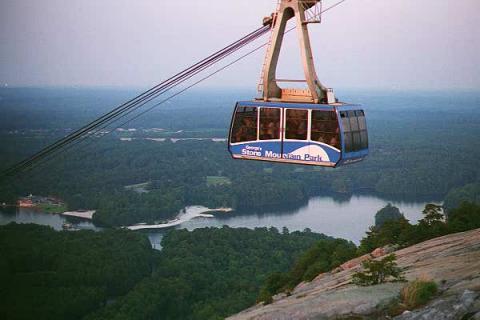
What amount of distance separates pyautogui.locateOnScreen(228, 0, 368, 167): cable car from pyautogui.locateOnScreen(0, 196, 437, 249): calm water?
4436 cm

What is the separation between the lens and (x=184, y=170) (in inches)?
4031

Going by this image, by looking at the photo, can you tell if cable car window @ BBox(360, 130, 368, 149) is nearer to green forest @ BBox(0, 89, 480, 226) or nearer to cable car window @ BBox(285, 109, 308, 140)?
cable car window @ BBox(285, 109, 308, 140)

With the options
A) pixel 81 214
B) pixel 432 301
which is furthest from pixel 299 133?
pixel 81 214

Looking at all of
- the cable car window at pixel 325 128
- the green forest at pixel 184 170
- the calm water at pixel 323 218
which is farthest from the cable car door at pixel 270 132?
the calm water at pixel 323 218

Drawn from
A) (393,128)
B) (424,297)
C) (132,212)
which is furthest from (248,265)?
(393,128)

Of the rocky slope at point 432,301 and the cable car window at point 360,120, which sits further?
the cable car window at point 360,120

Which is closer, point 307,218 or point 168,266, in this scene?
point 168,266

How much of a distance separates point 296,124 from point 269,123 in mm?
622

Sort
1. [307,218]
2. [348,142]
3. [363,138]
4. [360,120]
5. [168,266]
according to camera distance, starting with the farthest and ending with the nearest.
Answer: [307,218]
[168,266]
[363,138]
[360,120]
[348,142]

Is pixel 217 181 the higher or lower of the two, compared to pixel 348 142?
lower

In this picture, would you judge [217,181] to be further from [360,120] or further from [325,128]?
[325,128]

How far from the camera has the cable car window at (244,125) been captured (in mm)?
13508

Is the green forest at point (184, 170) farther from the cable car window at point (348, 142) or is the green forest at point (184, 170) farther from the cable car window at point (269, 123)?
the cable car window at point (348, 142)

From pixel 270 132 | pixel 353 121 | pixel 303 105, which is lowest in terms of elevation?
pixel 270 132
